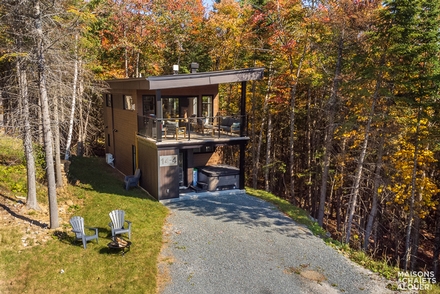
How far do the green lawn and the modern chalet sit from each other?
7.89ft

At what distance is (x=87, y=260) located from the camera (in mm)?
9016

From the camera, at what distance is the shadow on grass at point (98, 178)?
14875 mm

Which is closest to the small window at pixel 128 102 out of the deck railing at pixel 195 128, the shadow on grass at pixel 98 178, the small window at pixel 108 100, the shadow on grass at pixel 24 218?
the deck railing at pixel 195 128

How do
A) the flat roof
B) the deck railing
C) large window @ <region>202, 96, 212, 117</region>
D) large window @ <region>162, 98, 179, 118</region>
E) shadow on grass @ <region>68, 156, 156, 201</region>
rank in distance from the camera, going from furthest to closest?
large window @ <region>202, 96, 212, 117</region>, large window @ <region>162, 98, 179, 118</region>, shadow on grass @ <region>68, 156, 156, 201</region>, the deck railing, the flat roof

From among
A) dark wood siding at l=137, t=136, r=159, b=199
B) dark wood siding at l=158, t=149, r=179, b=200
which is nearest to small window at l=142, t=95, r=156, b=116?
dark wood siding at l=137, t=136, r=159, b=199

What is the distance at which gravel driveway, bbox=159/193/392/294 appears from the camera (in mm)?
8297

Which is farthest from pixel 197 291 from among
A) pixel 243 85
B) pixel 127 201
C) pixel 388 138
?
pixel 388 138

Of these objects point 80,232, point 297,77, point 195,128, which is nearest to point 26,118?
point 80,232

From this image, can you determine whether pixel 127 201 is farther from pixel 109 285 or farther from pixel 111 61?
pixel 111 61

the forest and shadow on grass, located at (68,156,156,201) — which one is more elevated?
the forest

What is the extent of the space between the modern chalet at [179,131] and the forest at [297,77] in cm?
266

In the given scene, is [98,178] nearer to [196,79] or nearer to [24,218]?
[24,218]

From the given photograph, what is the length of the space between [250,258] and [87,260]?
4588 mm

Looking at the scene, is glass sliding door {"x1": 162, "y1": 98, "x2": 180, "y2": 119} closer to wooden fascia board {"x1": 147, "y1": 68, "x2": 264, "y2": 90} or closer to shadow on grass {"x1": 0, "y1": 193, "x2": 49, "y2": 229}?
wooden fascia board {"x1": 147, "y1": 68, "x2": 264, "y2": 90}
